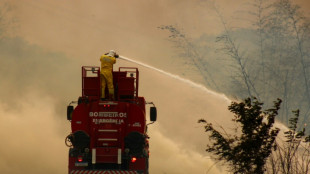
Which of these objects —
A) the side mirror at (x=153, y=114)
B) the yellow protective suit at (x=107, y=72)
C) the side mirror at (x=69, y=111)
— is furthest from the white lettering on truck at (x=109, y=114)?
the side mirror at (x=69, y=111)

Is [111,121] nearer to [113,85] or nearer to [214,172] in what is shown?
[113,85]

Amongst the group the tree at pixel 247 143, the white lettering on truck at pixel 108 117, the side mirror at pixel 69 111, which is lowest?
the tree at pixel 247 143

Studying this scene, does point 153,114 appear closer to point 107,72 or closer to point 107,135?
point 107,135

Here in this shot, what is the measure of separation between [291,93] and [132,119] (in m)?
24.6

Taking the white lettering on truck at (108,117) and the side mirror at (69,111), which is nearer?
the white lettering on truck at (108,117)

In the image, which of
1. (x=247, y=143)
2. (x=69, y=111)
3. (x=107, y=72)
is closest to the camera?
(x=247, y=143)

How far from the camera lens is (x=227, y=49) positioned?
48.8 metres

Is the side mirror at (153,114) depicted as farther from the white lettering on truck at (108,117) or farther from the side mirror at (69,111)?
the side mirror at (69,111)

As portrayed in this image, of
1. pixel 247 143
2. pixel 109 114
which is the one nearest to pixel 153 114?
pixel 109 114

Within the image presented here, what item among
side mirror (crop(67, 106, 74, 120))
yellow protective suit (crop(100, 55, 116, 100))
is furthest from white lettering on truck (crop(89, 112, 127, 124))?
side mirror (crop(67, 106, 74, 120))

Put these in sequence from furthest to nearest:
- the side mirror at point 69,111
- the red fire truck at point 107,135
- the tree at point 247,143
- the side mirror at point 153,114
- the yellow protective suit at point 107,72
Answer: the side mirror at point 69,111, the side mirror at point 153,114, the yellow protective suit at point 107,72, the red fire truck at point 107,135, the tree at point 247,143

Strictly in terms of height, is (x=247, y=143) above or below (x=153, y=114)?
below

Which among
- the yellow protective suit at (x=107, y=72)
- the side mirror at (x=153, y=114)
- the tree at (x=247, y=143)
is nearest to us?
the tree at (x=247, y=143)

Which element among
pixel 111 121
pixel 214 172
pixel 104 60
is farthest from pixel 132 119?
pixel 214 172
